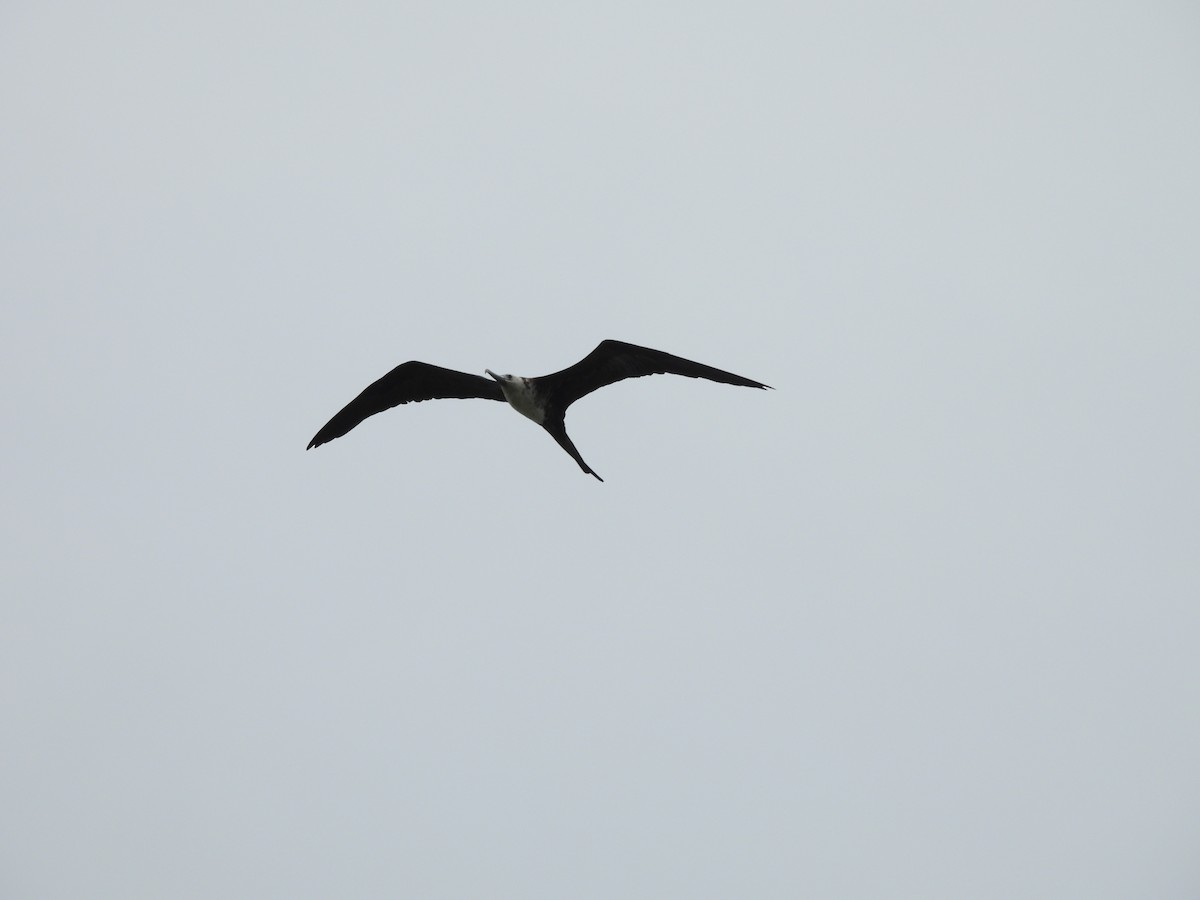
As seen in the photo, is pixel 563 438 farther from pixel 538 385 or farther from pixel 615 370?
pixel 615 370

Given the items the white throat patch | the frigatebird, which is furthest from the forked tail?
the white throat patch

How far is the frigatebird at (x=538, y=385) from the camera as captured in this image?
448 inches

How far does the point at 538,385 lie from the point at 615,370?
0.91 metres

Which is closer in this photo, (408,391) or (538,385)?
(538,385)

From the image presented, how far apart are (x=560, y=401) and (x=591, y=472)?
847 mm

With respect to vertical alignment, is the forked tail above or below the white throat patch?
below

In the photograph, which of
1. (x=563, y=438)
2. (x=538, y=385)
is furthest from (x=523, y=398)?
(x=563, y=438)

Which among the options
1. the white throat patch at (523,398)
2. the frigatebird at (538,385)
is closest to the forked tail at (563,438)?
the frigatebird at (538,385)

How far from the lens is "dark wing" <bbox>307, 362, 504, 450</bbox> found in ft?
41.8

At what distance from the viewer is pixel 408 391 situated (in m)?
12.9

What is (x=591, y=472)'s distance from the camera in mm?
12367

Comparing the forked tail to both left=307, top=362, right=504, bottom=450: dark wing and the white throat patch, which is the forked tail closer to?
the white throat patch

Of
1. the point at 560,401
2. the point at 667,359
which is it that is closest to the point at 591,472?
the point at 560,401

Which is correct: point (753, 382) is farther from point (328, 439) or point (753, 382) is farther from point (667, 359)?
point (328, 439)
